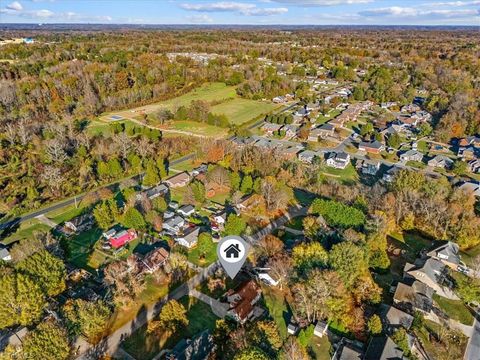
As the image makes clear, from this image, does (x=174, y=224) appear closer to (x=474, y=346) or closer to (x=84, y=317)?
(x=84, y=317)

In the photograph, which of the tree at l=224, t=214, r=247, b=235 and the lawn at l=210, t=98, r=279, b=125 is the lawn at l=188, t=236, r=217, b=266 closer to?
the tree at l=224, t=214, r=247, b=235

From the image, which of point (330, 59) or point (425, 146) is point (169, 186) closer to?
point (425, 146)

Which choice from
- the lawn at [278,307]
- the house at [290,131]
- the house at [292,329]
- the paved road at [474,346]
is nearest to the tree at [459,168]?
the house at [290,131]

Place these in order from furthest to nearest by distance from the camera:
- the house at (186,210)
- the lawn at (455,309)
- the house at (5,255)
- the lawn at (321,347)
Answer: the house at (186,210) < the house at (5,255) < the lawn at (455,309) < the lawn at (321,347)

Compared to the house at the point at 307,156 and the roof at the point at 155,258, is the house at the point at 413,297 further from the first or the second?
the house at the point at 307,156

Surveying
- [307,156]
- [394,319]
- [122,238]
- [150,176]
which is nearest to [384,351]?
Result: [394,319]

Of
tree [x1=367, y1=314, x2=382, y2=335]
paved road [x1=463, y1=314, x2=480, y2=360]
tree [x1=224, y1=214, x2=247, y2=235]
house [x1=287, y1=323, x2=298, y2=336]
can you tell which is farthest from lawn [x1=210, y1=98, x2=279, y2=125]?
paved road [x1=463, y1=314, x2=480, y2=360]
